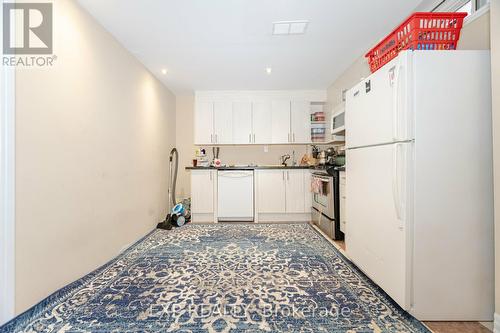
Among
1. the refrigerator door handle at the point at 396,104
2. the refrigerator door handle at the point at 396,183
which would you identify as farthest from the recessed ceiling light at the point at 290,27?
the refrigerator door handle at the point at 396,183

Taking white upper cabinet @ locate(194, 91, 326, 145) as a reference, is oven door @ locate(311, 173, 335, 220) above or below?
below

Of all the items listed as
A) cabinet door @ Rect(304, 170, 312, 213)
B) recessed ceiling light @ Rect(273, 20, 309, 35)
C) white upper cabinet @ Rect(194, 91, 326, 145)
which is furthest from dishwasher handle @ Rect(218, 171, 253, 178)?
recessed ceiling light @ Rect(273, 20, 309, 35)

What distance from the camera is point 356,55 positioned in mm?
3090

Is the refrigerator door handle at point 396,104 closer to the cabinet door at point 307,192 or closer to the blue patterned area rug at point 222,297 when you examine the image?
the blue patterned area rug at point 222,297

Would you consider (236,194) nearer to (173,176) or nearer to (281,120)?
(173,176)

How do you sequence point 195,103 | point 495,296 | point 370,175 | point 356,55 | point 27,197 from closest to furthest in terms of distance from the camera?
point 495,296, point 27,197, point 370,175, point 356,55, point 195,103

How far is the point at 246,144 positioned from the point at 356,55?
7.69 ft

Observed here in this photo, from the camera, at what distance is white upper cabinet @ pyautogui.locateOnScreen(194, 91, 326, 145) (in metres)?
Result: 4.50

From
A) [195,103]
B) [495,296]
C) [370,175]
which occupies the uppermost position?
[195,103]

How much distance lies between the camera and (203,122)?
14.8ft

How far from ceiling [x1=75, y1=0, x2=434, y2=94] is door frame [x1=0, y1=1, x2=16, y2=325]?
43.0 inches

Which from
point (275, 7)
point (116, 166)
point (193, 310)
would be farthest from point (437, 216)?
point (116, 166)

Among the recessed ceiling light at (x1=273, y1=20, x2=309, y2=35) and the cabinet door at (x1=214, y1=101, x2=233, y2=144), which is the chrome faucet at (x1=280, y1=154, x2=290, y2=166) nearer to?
the cabinet door at (x1=214, y1=101, x2=233, y2=144)

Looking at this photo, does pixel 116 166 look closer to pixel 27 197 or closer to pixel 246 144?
pixel 27 197
